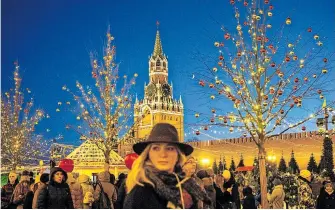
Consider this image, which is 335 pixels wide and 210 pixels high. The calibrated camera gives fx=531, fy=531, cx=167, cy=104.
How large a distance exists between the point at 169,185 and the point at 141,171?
0.53ft

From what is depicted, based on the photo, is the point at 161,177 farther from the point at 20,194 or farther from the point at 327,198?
the point at 20,194

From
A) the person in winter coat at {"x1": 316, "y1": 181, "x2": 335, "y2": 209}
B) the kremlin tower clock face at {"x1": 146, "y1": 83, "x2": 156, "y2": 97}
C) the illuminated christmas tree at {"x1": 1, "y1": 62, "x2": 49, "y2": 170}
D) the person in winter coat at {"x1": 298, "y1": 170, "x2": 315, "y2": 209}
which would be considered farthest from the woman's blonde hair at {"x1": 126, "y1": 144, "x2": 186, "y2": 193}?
the kremlin tower clock face at {"x1": 146, "y1": 83, "x2": 156, "y2": 97}

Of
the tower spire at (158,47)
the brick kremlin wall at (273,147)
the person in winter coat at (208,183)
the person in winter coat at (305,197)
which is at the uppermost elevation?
the tower spire at (158,47)

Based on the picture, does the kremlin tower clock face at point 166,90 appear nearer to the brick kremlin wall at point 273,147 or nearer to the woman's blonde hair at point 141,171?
the brick kremlin wall at point 273,147

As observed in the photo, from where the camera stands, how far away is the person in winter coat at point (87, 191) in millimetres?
8312

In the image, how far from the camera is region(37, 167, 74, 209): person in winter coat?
20.5ft

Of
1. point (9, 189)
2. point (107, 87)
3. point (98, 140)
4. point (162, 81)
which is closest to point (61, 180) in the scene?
point (9, 189)

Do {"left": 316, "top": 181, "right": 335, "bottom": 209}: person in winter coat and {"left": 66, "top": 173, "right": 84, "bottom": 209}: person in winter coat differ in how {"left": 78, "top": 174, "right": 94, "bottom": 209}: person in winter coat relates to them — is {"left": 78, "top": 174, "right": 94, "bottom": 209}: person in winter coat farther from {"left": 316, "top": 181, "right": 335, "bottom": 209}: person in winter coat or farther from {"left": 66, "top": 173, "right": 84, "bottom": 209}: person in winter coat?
{"left": 316, "top": 181, "right": 335, "bottom": 209}: person in winter coat

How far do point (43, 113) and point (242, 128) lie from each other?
23539 millimetres

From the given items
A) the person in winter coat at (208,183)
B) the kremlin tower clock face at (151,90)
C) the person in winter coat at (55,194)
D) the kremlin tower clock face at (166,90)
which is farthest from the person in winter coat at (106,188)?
the kremlin tower clock face at (166,90)

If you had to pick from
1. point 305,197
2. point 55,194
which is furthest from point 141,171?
point 305,197

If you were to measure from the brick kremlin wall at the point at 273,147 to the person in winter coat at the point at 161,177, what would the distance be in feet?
115

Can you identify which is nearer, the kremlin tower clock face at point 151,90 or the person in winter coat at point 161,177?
the person in winter coat at point 161,177

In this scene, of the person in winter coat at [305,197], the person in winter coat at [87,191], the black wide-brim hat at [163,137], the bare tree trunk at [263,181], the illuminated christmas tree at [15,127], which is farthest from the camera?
the illuminated christmas tree at [15,127]
